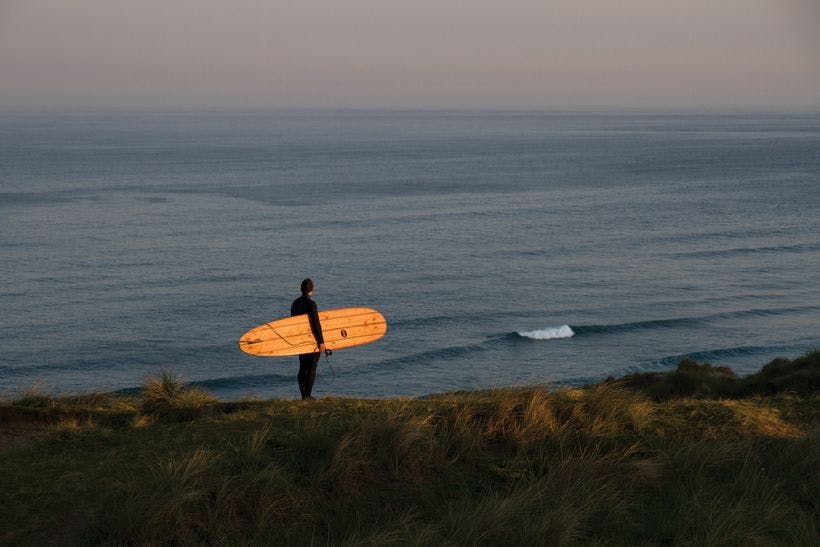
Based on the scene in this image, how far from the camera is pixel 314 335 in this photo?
11688mm

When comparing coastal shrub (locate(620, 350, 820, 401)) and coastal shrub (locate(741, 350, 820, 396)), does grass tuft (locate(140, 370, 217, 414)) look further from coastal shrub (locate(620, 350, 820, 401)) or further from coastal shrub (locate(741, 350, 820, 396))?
coastal shrub (locate(741, 350, 820, 396))

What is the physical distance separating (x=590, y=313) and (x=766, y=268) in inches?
A: 578

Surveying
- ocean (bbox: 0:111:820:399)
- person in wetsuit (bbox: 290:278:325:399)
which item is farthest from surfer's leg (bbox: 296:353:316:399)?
ocean (bbox: 0:111:820:399)

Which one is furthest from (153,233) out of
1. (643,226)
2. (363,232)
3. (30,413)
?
(30,413)

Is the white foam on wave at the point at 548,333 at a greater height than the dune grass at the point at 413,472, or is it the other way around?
the dune grass at the point at 413,472

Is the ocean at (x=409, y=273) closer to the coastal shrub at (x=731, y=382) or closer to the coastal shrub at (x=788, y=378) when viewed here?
the coastal shrub at (x=731, y=382)

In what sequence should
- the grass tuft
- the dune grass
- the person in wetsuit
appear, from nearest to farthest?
1. the dune grass
2. the grass tuft
3. the person in wetsuit

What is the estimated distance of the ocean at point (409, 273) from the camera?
3216 centimetres

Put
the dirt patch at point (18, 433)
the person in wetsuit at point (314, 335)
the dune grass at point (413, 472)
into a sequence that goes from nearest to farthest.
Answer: the dune grass at point (413, 472), the dirt patch at point (18, 433), the person in wetsuit at point (314, 335)

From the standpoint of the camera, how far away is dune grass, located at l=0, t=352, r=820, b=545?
7273mm

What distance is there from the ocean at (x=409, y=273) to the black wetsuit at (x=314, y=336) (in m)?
3.04

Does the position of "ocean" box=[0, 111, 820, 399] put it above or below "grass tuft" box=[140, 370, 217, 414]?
below

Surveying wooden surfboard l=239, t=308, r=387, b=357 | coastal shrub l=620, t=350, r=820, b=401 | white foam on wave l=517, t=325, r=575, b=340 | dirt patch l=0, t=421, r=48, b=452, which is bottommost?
white foam on wave l=517, t=325, r=575, b=340

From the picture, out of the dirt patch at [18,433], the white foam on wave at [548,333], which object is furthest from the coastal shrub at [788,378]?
the white foam on wave at [548,333]
